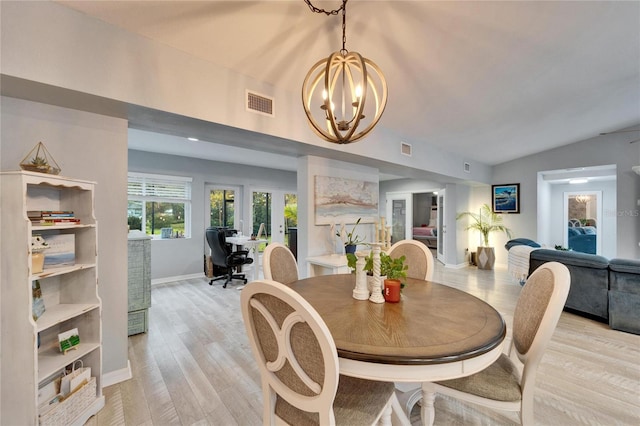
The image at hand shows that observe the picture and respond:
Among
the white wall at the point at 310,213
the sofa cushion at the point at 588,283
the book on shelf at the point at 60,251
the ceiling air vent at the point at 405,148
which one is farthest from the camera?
the ceiling air vent at the point at 405,148

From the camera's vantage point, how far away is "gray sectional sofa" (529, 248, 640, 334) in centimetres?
299

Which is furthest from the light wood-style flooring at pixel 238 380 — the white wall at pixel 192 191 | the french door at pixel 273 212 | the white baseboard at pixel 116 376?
the french door at pixel 273 212

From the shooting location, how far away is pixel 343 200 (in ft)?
13.5

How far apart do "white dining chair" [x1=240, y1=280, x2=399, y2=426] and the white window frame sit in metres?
5.02

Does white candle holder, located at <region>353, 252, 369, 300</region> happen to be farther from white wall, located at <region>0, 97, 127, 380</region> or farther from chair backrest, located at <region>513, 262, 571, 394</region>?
white wall, located at <region>0, 97, 127, 380</region>

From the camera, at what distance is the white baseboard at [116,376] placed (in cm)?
212

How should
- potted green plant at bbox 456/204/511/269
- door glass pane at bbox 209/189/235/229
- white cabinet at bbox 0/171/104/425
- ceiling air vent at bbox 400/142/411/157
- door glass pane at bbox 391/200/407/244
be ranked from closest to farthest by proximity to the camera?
white cabinet at bbox 0/171/104/425 < ceiling air vent at bbox 400/142/411/157 < door glass pane at bbox 209/189/235/229 < potted green plant at bbox 456/204/511/269 < door glass pane at bbox 391/200/407/244

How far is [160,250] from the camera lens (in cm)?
514

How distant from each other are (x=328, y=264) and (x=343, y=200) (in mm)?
Answer: 1160

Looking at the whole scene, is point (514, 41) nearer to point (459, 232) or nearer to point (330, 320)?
point (330, 320)

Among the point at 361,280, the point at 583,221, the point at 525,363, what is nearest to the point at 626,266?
the point at 525,363

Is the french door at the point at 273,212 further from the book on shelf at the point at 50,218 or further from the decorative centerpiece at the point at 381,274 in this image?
the decorative centerpiece at the point at 381,274

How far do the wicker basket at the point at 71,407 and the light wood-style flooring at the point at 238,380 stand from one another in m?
0.14

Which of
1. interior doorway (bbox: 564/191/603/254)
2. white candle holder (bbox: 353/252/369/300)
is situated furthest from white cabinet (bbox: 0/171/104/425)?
interior doorway (bbox: 564/191/603/254)
